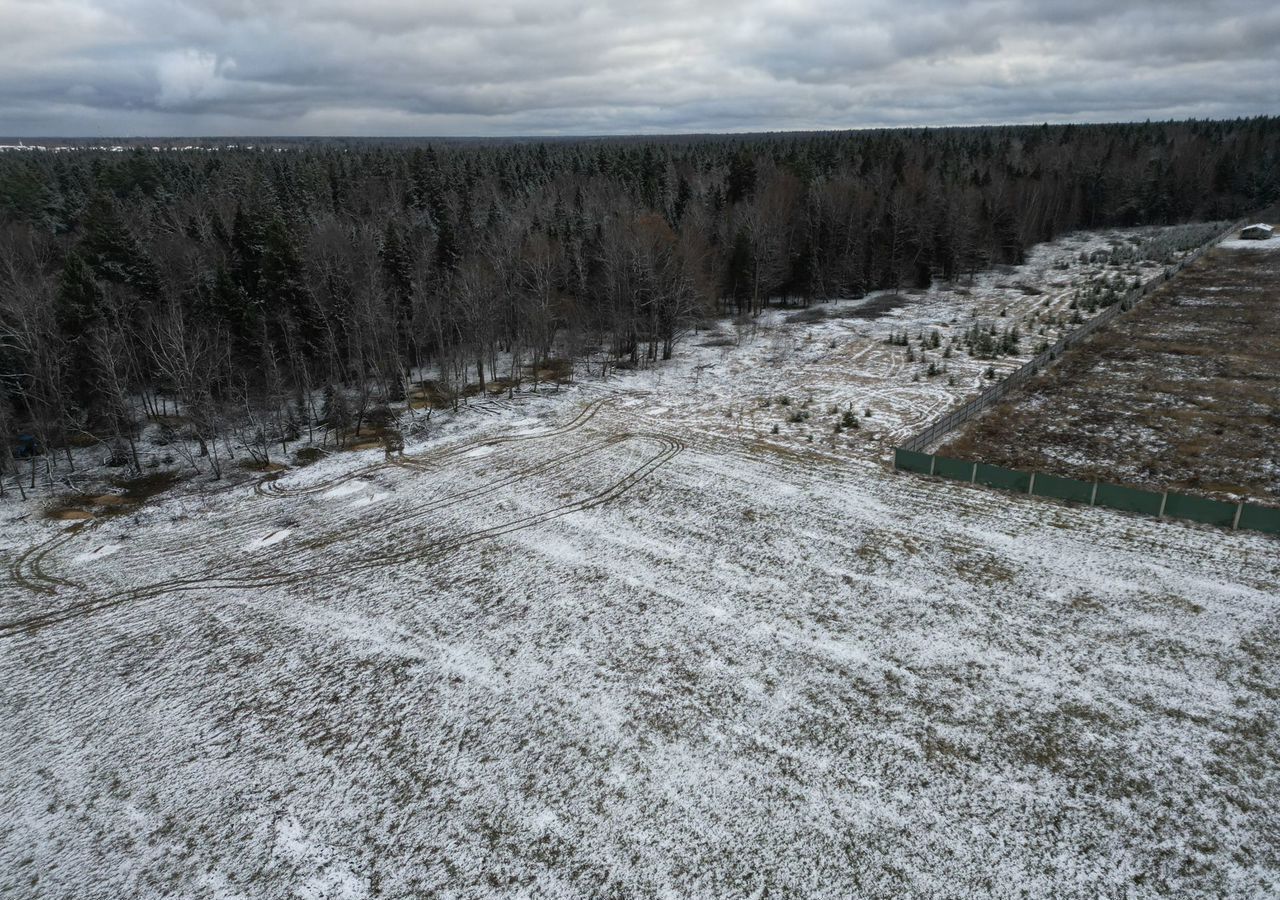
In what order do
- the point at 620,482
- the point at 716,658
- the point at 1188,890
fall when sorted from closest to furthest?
the point at 1188,890, the point at 716,658, the point at 620,482

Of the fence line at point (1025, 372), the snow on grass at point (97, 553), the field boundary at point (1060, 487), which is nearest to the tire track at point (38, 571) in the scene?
the snow on grass at point (97, 553)

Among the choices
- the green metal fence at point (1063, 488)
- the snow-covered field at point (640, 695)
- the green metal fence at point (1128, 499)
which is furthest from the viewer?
the green metal fence at point (1063, 488)

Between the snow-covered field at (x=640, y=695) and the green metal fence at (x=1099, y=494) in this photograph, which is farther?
the green metal fence at (x=1099, y=494)

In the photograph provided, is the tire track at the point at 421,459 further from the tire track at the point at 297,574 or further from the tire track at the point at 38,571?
the tire track at the point at 38,571

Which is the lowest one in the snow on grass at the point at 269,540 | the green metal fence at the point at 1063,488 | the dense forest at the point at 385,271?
the snow on grass at the point at 269,540

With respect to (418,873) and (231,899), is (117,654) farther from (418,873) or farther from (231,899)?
(418,873)

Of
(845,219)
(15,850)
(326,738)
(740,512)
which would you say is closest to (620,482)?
(740,512)

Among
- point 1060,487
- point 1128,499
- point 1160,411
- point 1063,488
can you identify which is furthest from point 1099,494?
point 1160,411
